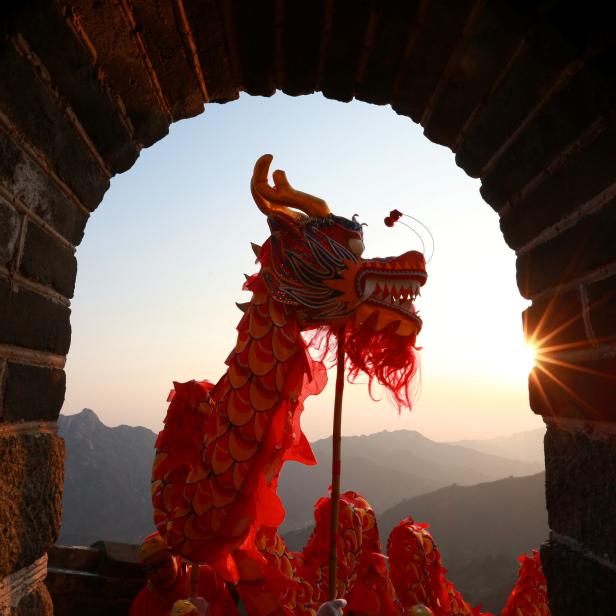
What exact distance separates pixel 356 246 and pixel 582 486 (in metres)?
1.72

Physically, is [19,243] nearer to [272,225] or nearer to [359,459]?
[272,225]

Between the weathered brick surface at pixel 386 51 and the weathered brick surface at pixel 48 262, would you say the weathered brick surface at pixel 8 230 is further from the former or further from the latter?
the weathered brick surface at pixel 386 51

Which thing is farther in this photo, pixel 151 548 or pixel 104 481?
pixel 104 481

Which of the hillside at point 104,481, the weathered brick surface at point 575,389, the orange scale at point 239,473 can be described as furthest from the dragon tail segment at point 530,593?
the hillside at point 104,481

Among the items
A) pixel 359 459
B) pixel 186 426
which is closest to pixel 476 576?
pixel 186 426

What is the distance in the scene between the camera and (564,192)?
1070mm

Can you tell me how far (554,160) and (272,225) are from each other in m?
1.73

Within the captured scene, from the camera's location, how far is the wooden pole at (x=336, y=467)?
2.11 m

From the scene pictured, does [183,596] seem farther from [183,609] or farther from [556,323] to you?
[556,323]

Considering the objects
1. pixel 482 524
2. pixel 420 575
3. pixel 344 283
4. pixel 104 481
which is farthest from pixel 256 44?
pixel 104 481

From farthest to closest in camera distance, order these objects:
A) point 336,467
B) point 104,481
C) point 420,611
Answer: point 104,481, point 420,611, point 336,467

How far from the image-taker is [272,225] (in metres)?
2.65

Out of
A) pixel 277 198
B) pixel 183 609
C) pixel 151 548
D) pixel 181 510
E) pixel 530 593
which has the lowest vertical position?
pixel 530 593

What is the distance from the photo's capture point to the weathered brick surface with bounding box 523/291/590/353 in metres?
1.04
